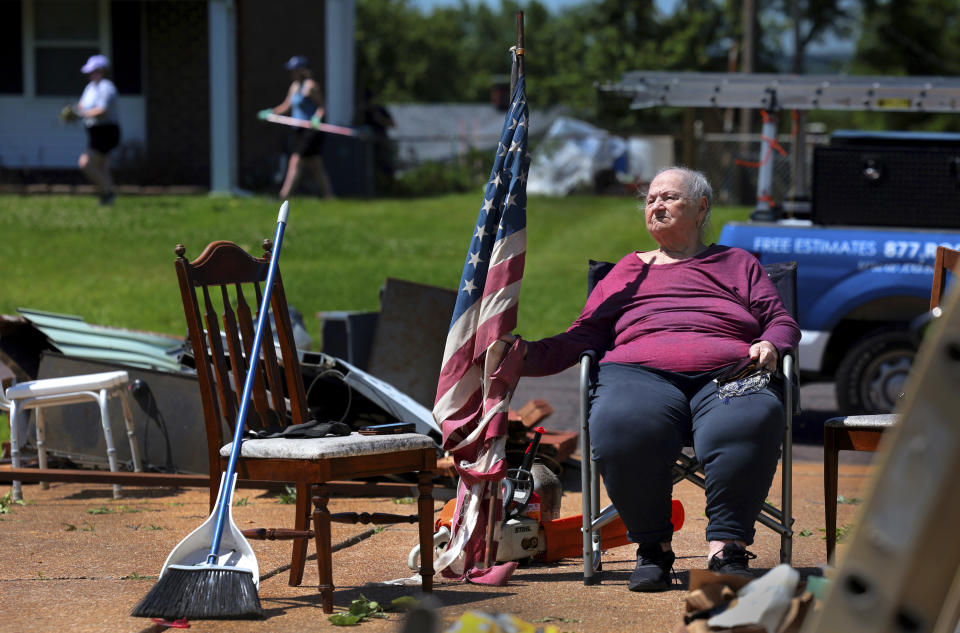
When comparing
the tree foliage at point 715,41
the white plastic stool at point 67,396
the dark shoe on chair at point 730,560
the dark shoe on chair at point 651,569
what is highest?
the tree foliage at point 715,41

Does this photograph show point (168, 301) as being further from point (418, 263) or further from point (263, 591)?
point (263, 591)

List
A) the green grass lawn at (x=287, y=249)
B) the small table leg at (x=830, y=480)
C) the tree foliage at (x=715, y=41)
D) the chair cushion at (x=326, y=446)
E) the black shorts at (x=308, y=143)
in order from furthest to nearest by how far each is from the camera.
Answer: the tree foliage at (x=715, y=41)
the black shorts at (x=308, y=143)
the green grass lawn at (x=287, y=249)
the small table leg at (x=830, y=480)
the chair cushion at (x=326, y=446)

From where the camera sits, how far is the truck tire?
792cm

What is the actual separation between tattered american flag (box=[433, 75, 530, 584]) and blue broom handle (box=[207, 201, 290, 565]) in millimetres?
→ 674

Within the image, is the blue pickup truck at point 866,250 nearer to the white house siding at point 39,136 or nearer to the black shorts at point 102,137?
the black shorts at point 102,137

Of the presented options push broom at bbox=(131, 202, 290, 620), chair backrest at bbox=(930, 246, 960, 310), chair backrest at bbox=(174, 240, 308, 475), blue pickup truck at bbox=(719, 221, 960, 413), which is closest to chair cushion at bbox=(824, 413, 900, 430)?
chair backrest at bbox=(930, 246, 960, 310)

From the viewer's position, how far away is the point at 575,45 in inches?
1916

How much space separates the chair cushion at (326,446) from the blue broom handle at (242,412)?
0.05 meters

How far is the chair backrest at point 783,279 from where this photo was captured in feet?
17.4

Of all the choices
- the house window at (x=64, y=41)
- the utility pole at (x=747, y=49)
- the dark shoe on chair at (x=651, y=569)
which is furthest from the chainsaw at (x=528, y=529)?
the utility pole at (x=747, y=49)

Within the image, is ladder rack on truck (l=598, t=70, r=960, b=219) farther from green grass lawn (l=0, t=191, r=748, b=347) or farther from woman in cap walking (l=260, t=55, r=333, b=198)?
woman in cap walking (l=260, t=55, r=333, b=198)

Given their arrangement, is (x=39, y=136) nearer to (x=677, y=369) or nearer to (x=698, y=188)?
(x=698, y=188)

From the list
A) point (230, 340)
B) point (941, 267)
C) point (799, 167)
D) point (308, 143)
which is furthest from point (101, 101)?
point (941, 267)

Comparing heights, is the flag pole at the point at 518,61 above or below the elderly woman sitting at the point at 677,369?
above
